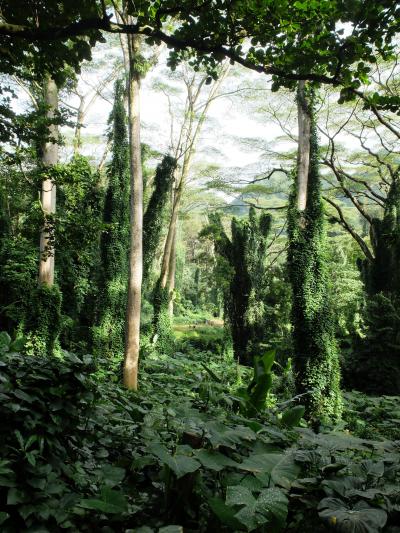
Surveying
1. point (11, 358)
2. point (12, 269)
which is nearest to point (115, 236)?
point (12, 269)

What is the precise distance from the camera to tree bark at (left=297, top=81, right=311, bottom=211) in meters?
9.31

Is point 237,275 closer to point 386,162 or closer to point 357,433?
point 386,162

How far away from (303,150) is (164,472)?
29.4 ft

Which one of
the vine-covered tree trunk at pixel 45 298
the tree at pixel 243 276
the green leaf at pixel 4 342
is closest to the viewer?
the green leaf at pixel 4 342

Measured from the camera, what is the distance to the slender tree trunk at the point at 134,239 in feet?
27.9

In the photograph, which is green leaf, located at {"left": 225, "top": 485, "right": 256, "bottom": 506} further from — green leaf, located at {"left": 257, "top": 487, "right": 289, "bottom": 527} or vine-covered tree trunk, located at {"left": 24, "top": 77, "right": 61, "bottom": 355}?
vine-covered tree trunk, located at {"left": 24, "top": 77, "right": 61, "bottom": 355}

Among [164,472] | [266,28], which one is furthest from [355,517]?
[266,28]

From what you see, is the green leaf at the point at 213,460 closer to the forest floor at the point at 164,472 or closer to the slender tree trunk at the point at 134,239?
the forest floor at the point at 164,472

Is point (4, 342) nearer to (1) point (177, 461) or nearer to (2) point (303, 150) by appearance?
(1) point (177, 461)

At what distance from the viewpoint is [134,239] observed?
29.4 feet

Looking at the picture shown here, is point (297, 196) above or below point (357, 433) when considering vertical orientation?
Answer: above

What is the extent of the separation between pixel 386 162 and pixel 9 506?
16.5m

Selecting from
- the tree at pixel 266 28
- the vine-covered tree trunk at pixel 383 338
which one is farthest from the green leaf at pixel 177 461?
the vine-covered tree trunk at pixel 383 338

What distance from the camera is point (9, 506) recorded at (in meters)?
1.61
